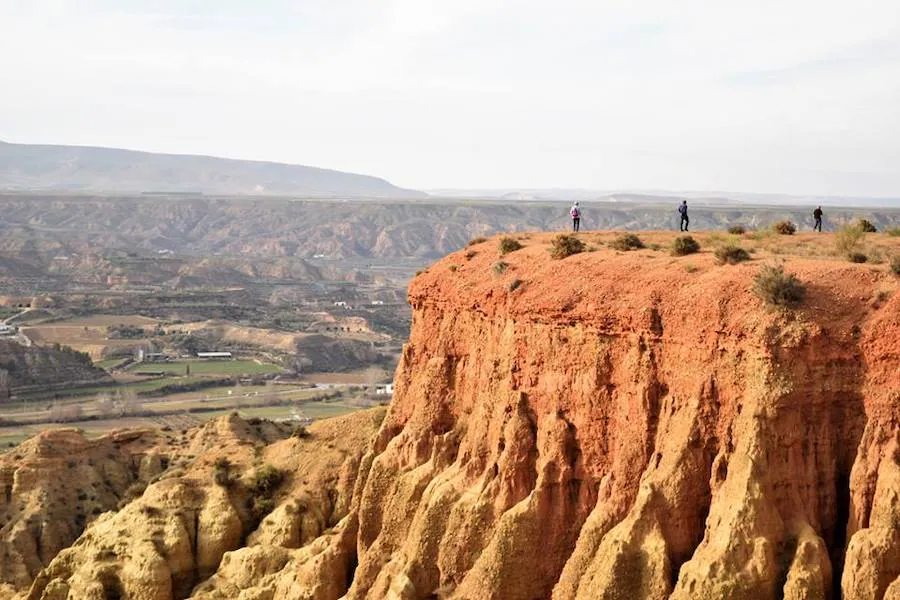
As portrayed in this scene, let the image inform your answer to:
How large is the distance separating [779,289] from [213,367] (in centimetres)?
12111

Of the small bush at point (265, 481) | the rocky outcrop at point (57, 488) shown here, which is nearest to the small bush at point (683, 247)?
the small bush at point (265, 481)

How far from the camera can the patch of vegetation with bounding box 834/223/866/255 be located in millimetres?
31578

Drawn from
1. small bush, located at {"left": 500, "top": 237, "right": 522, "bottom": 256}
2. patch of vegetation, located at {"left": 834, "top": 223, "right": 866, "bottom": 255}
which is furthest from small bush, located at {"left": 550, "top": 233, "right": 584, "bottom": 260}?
patch of vegetation, located at {"left": 834, "top": 223, "right": 866, "bottom": 255}

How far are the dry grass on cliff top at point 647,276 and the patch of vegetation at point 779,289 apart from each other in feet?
0.68

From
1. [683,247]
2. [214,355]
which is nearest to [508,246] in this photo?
[683,247]

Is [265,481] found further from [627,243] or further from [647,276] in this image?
[647,276]

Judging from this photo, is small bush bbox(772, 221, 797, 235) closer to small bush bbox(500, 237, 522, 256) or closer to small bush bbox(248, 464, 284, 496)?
small bush bbox(500, 237, 522, 256)

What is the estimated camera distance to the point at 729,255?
30094 mm

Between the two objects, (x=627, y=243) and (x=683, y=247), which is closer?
(x=683, y=247)

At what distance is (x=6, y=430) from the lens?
103 meters

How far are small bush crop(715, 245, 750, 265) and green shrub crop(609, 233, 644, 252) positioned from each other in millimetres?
4688

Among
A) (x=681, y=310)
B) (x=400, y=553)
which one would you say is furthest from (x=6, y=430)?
(x=681, y=310)

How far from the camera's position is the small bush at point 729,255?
98.5ft

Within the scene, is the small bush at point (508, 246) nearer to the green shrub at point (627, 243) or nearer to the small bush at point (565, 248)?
the small bush at point (565, 248)
